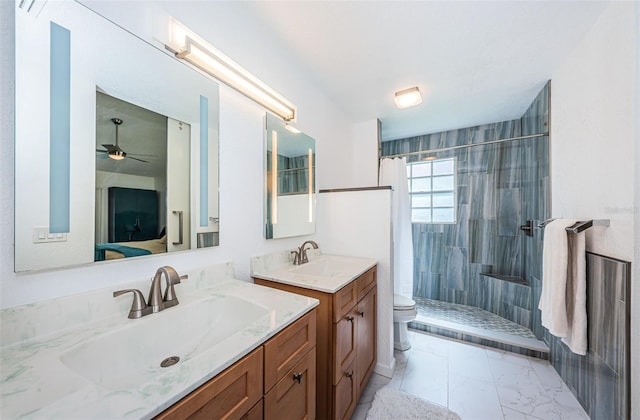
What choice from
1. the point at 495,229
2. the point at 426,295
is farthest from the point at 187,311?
the point at 495,229

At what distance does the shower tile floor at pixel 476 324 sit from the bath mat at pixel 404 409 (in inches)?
37.6

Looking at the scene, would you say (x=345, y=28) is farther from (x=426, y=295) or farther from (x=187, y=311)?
(x=426, y=295)

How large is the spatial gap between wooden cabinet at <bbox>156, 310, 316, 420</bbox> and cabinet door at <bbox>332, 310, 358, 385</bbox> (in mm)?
254

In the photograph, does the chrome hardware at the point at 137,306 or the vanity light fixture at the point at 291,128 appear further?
the vanity light fixture at the point at 291,128

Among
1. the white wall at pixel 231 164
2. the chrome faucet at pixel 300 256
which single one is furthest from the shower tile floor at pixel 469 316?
the white wall at pixel 231 164

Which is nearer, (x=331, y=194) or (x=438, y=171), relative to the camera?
(x=331, y=194)

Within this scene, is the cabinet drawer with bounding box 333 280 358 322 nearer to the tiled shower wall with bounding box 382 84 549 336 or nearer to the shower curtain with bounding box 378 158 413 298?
the shower curtain with bounding box 378 158 413 298

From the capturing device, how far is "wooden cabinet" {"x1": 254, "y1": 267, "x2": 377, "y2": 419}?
117 centimetres

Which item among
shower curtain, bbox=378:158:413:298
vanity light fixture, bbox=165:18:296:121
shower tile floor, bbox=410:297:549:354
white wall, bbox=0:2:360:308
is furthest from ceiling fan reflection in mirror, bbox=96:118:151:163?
shower tile floor, bbox=410:297:549:354

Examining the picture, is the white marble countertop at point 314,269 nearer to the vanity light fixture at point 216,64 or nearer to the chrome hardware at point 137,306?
the chrome hardware at point 137,306

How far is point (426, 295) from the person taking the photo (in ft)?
10.5

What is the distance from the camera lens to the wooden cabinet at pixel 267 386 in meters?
0.54

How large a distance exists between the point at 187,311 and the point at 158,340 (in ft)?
0.40

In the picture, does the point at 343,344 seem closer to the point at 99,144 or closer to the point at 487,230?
the point at 99,144
